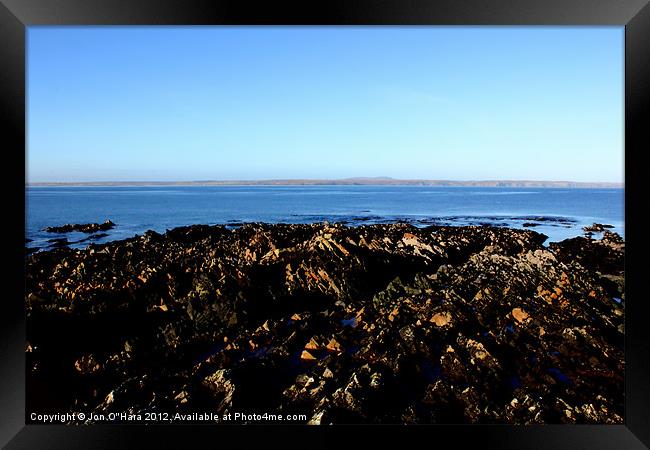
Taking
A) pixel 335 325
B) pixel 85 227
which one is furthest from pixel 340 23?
pixel 85 227

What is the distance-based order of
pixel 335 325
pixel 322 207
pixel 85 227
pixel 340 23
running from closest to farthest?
pixel 340 23, pixel 335 325, pixel 85 227, pixel 322 207

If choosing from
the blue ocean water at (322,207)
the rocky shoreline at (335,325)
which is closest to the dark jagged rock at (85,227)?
the blue ocean water at (322,207)

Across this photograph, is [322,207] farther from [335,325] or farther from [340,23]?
[340,23]

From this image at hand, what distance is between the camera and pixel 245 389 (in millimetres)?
2838

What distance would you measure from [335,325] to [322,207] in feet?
5.09

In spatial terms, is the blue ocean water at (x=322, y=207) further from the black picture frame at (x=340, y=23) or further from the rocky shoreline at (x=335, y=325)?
the black picture frame at (x=340, y=23)

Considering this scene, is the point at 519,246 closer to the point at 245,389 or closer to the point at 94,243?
the point at 245,389

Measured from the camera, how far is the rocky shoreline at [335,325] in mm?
2795

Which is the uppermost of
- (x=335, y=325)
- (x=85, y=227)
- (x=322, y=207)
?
(x=322, y=207)

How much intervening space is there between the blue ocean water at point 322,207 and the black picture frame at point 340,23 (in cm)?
128

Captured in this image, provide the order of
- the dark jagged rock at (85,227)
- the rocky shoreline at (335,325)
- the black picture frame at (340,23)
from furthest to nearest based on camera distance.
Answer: the dark jagged rock at (85,227) < the rocky shoreline at (335,325) < the black picture frame at (340,23)

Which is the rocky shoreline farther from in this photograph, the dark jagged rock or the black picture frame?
the dark jagged rock

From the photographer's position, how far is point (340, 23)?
2.52 m
